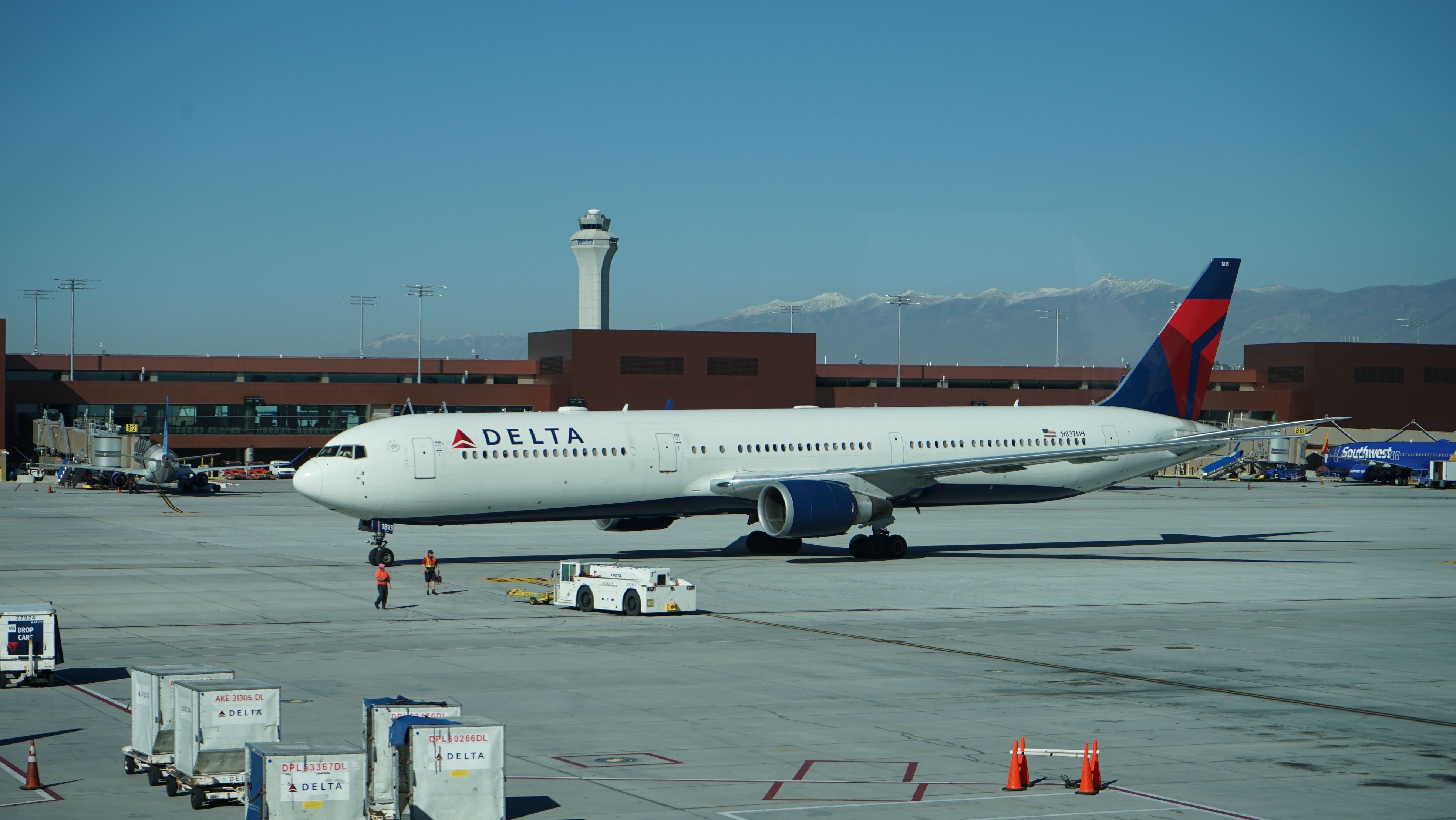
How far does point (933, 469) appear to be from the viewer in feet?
148

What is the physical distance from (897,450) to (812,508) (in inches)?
270

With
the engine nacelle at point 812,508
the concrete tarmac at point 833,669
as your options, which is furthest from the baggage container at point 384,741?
the engine nacelle at point 812,508

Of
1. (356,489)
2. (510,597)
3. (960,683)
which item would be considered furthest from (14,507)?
(960,683)

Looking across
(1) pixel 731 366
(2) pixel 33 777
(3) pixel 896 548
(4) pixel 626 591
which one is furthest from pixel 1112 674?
(1) pixel 731 366

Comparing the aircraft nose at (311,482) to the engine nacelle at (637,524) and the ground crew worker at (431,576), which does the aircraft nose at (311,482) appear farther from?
the engine nacelle at (637,524)

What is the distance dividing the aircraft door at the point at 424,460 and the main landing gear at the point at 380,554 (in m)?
2.09

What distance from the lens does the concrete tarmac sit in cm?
1622

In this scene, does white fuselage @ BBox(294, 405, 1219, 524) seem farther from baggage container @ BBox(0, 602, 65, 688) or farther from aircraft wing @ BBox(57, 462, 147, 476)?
aircraft wing @ BBox(57, 462, 147, 476)

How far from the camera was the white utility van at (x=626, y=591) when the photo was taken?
3253cm

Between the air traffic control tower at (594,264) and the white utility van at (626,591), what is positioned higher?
the air traffic control tower at (594,264)

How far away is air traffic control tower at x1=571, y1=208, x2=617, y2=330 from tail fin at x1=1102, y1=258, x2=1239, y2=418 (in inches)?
5033

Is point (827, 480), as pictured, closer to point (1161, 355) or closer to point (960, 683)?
point (1161, 355)

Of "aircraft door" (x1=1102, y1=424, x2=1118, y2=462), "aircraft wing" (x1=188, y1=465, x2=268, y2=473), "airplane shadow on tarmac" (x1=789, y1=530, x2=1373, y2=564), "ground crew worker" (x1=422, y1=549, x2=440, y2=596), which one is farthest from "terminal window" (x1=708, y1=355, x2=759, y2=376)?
"ground crew worker" (x1=422, y1=549, x2=440, y2=596)

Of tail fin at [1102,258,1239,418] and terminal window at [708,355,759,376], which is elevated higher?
terminal window at [708,355,759,376]
